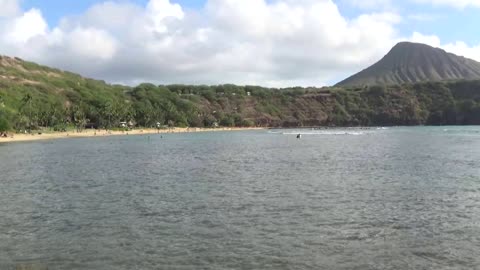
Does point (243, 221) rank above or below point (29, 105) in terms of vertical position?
below

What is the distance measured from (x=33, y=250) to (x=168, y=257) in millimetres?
5494

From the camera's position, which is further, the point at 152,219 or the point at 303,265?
the point at 152,219

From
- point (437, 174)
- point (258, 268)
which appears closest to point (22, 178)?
point (258, 268)

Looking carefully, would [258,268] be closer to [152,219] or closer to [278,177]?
[152,219]

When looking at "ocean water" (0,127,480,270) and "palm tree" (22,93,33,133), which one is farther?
"palm tree" (22,93,33,133)

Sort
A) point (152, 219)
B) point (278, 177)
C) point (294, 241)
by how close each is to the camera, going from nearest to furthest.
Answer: point (294, 241)
point (152, 219)
point (278, 177)

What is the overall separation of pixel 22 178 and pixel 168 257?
3144 cm

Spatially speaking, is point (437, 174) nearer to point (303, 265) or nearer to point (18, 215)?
point (303, 265)

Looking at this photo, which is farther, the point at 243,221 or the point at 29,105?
the point at 29,105

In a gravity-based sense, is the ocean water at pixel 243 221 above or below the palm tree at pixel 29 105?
below

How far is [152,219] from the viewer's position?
996 inches

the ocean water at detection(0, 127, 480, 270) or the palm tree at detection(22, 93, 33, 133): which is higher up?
the palm tree at detection(22, 93, 33, 133)

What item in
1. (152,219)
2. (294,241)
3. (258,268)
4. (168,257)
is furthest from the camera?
(152,219)

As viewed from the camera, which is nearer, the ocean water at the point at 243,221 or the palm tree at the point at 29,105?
the ocean water at the point at 243,221
